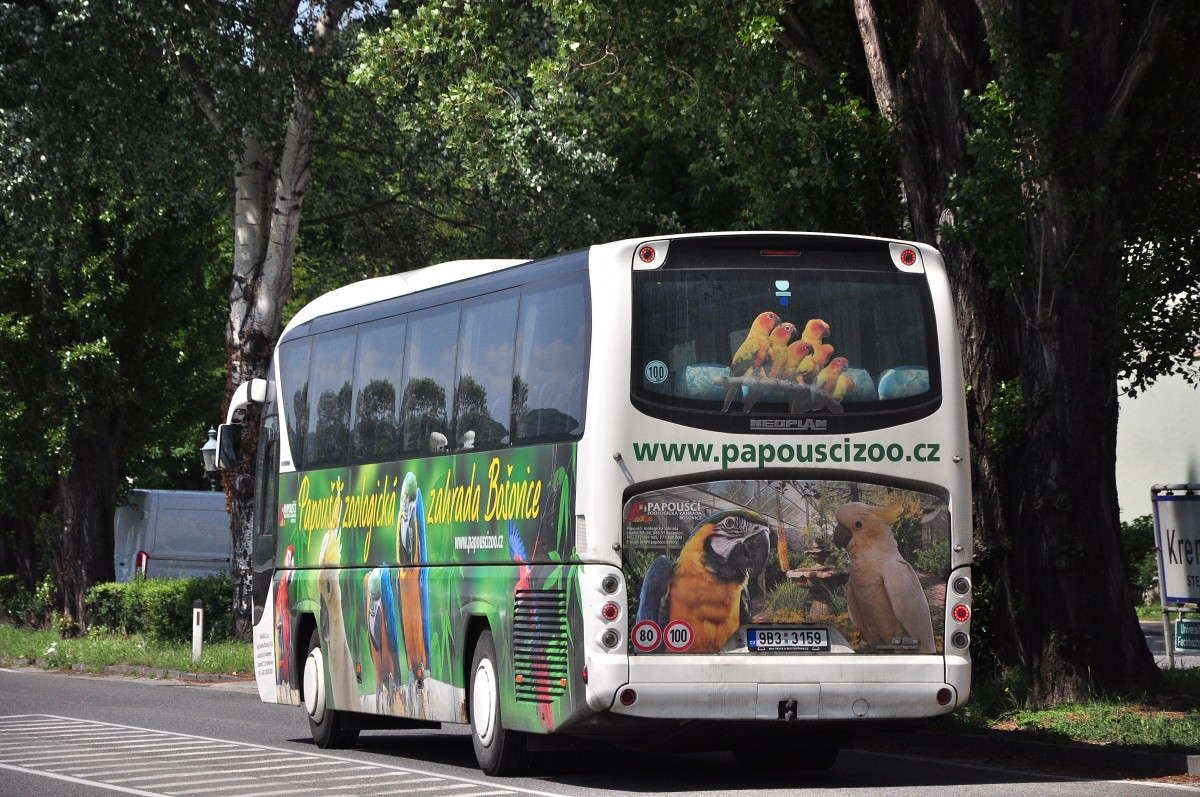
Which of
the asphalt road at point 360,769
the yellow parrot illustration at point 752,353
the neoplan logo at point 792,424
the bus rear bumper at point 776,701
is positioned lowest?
the asphalt road at point 360,769

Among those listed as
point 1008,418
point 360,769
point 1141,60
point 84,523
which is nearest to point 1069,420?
point 1008,418

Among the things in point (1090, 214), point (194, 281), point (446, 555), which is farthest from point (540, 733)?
point (194, 281)

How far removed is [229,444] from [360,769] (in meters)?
5.17

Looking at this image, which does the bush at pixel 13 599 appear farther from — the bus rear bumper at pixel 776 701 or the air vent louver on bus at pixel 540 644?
the bus rear bumper at pixel 776 701

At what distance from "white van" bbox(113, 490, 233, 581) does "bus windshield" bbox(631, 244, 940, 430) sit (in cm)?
3137

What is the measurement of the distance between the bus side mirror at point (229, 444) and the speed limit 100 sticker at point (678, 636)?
7371 mm

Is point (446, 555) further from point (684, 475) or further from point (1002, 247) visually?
point (1002, 247)

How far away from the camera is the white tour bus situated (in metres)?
11.4

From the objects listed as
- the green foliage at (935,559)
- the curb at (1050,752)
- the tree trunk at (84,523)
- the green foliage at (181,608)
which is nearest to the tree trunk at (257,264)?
the green foliage at (181,608)

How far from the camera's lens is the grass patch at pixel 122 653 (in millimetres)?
25922

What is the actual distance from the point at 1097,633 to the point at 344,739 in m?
6.05

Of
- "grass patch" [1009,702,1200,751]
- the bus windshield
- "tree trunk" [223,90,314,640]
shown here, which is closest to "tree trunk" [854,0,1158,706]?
"grass patch" [1009,702,1200,751]

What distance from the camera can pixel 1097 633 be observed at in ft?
49.9

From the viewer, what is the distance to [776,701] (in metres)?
11.4
